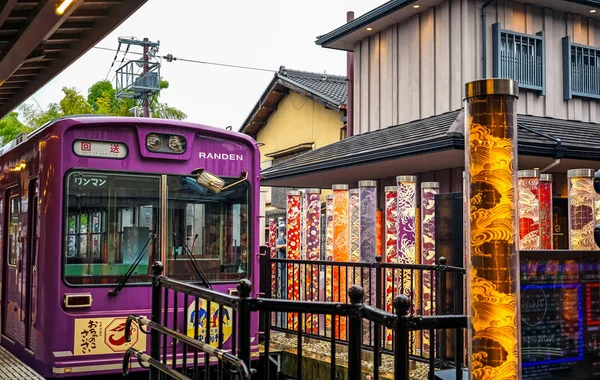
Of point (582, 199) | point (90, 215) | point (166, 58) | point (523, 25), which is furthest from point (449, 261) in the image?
point (166, 58)

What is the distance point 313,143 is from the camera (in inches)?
Result: 872

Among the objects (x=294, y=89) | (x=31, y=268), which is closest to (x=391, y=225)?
(x=31, y=268)

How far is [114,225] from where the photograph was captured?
7270mm

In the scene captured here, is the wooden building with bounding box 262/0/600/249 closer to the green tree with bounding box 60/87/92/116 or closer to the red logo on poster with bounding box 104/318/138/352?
the red logo on poster with bounding box 104/318/138/352

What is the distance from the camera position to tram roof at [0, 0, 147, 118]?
6.84 m

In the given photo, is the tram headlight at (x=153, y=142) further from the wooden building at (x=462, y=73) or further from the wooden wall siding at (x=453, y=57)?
the wooden wall siding at (x=453, y=57)

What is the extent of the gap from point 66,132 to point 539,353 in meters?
4.93

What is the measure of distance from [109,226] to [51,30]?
2001 millimetres

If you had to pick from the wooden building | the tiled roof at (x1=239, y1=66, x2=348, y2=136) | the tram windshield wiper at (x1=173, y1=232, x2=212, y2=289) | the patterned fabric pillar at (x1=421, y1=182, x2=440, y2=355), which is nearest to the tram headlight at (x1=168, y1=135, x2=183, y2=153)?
the tram windshield wiper at (x1=173, y1=232, x2=212, y2=289)

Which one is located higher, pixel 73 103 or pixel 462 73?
pixel 73 103

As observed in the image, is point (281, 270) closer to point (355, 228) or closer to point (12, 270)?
point (355, 228)

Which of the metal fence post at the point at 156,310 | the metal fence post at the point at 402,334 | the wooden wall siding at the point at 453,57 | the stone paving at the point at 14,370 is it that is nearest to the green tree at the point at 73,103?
the wooden wall siding at the point at 453,57

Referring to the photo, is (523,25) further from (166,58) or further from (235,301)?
(166,58)

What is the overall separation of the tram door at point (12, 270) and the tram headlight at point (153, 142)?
1982mm
